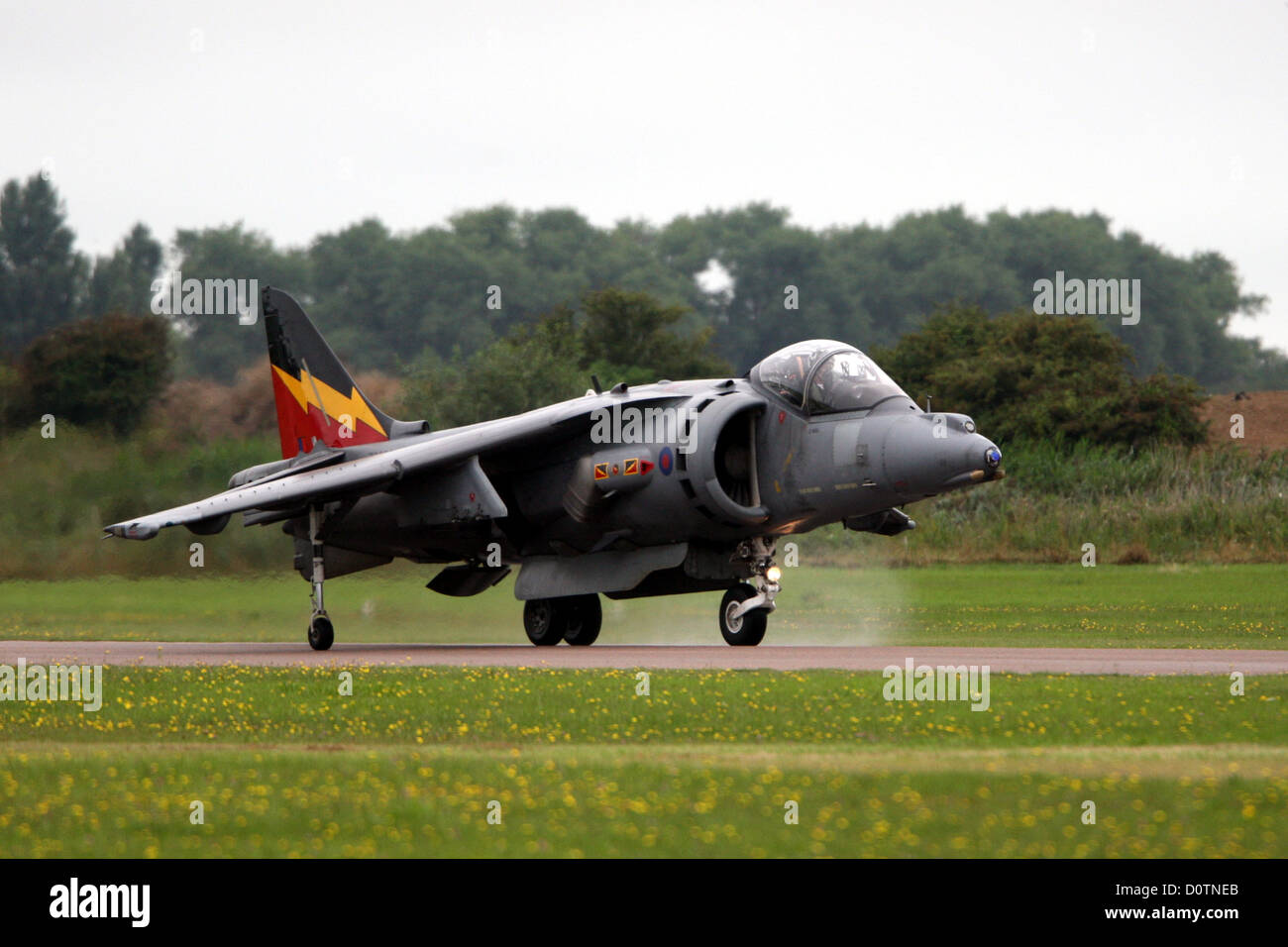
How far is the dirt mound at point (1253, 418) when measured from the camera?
1843 inches

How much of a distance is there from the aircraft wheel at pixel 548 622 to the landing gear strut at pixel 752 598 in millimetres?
2527

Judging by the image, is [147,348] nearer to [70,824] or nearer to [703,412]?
[703,412]

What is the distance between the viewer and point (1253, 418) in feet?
163

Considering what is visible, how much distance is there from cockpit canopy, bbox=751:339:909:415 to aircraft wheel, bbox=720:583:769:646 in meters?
2.57

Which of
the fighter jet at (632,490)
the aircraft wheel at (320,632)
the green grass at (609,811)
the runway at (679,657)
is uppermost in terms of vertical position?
the fighter jet at (632,490)

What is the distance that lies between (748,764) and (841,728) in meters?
2.12

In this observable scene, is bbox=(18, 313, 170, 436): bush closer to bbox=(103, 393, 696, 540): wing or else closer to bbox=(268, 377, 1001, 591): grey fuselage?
bbox=(268, 377, 1001, 591): grey fuselage

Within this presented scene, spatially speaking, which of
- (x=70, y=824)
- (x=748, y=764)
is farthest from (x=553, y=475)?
(x=70, y=824)

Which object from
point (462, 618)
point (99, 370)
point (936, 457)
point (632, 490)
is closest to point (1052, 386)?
point (462, 618)
